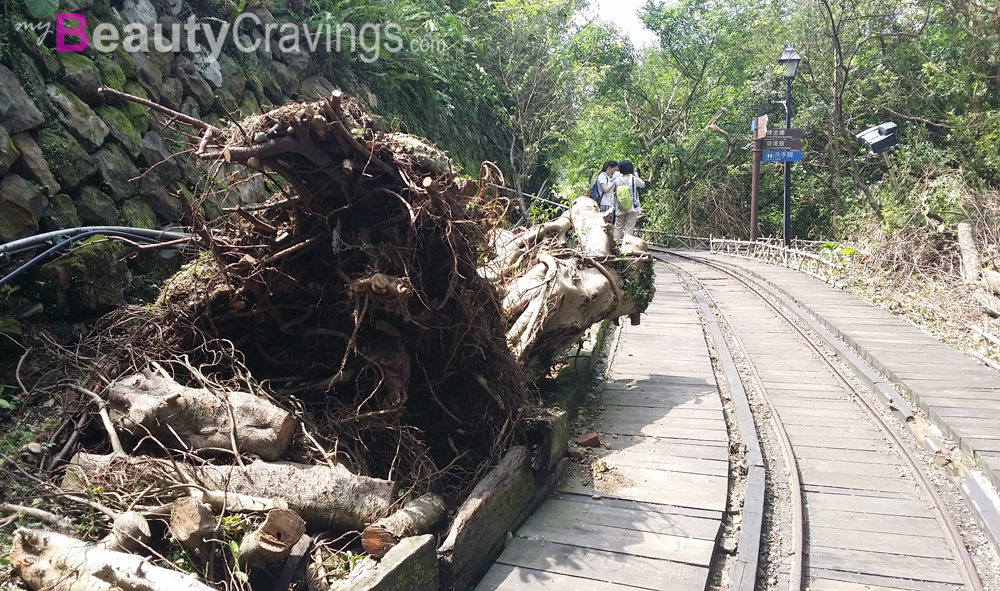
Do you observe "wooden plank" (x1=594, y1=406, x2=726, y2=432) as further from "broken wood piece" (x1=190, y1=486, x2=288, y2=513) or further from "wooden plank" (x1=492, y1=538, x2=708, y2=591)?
"broken wood piece" (x1=190, y1=486, x2=288, y2=513)

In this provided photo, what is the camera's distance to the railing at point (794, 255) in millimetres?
13892

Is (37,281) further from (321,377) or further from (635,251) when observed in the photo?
(635,251)

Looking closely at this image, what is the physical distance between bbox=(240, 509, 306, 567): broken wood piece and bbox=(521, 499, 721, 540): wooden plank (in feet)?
6.98

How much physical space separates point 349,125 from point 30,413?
106 inches

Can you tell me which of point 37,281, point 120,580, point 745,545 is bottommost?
point 745,545

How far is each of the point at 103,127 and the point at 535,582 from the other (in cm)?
522

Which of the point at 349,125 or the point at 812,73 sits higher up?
the point at 812,73

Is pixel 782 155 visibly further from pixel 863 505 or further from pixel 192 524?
pixel 192 524

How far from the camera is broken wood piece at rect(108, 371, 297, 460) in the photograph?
372cm

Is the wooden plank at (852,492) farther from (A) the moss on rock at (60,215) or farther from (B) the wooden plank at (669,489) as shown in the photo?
(A) the moss on rock at (60,215)

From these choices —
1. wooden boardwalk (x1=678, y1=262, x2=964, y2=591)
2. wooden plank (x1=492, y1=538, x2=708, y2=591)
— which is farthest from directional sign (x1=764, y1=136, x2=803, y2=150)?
wooden plank (x1=492, y1=538, x2=708, y2=591)

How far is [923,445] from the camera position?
6.20 meters

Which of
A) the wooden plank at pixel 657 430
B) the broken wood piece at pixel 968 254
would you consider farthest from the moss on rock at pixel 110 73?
the broken wood piece at pixel 968 254

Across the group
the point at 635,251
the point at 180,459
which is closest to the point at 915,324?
the point at 635,251
